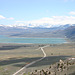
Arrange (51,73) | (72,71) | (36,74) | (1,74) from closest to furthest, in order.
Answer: (72,71)
(51,73)
(36,74)
(1,74)

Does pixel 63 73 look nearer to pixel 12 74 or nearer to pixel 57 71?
pixel 57 71

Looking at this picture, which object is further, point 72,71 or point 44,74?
point 44,74

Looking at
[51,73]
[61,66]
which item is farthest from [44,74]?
[61,66]

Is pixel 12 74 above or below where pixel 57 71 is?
below

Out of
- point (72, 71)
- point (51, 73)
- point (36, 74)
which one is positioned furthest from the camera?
point (36, 74)

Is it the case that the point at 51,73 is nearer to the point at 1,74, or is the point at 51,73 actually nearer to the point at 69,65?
the point at 69,65

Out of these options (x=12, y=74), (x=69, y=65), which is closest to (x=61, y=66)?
(x=69, y=65)

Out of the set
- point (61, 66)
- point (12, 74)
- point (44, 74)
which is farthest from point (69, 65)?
point (12, 74)

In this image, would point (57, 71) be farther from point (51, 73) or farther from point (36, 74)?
point (36, 74)

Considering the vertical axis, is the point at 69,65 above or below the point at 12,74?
above
